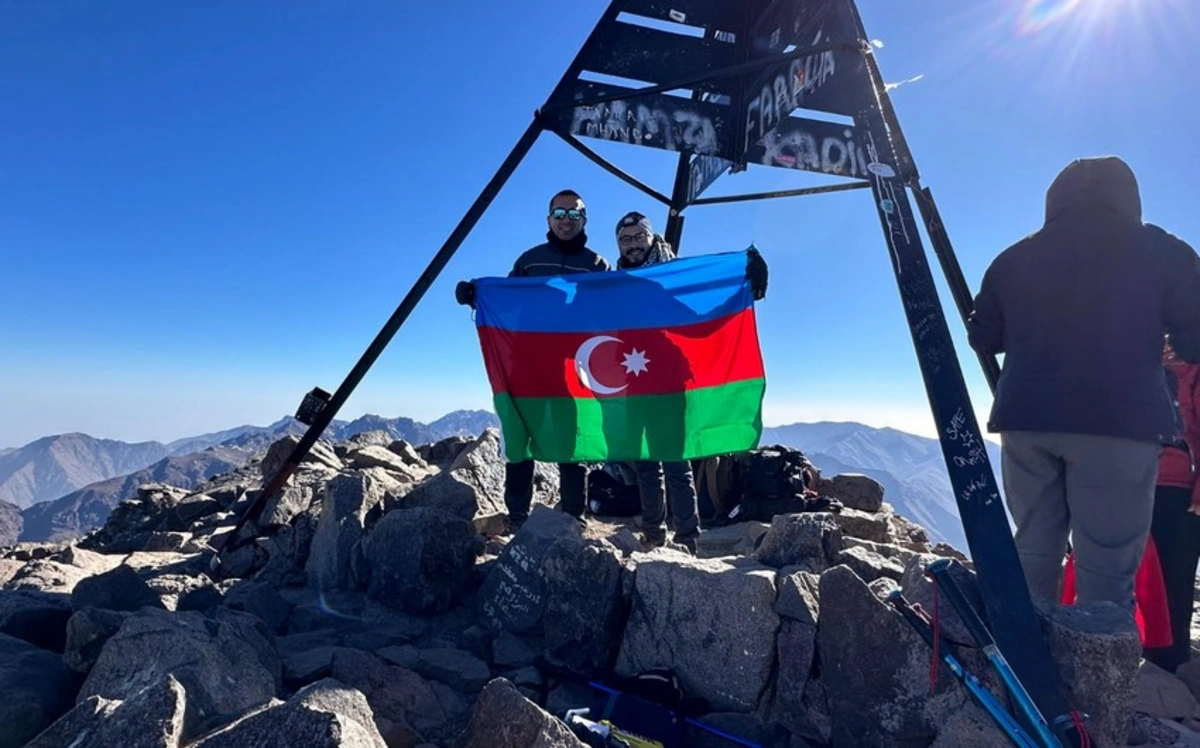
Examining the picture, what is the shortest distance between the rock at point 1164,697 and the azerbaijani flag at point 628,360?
11.4 ft

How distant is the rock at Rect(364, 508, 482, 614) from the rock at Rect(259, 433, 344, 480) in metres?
5.19

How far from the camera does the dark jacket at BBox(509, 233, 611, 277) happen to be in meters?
6.72

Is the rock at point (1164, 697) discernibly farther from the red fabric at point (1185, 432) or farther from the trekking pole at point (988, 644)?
the trekking pole at point (988, 644)

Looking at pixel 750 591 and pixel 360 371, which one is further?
pixel 360 371

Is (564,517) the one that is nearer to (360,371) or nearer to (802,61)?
(360,371)

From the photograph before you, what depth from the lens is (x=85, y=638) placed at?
10.0 ft

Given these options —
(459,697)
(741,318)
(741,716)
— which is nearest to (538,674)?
(459,697)

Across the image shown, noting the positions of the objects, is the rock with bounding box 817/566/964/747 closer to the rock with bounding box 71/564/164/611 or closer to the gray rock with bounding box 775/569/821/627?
the gray rock with bounding box 775/569/821/627

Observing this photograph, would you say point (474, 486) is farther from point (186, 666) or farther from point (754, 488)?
point (186, 666)

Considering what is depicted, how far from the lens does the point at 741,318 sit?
6.62 meters

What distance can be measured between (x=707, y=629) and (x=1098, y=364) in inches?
102

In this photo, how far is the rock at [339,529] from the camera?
16.4 feet

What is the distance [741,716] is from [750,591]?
2.12 feet

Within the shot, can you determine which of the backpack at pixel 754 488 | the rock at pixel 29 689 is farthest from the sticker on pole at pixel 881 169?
the rock at pixel 29 689
